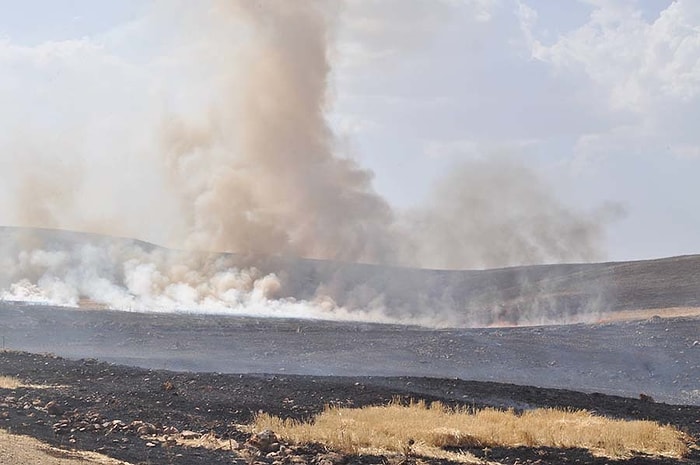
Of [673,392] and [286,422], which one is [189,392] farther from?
[673,392]

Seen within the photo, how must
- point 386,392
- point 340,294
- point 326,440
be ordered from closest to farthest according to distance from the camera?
point 326,440 → point 386,392 → point 340,294

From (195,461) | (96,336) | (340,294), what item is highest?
(340,294)

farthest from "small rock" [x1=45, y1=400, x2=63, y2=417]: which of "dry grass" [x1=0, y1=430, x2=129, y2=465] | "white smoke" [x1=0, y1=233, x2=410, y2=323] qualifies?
"white smoke" [x1=0, y1=233, x2=410, y2=323]

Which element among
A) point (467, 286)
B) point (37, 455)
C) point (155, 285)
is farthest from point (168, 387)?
point (467, 286)

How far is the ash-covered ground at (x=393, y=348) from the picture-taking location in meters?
28.8

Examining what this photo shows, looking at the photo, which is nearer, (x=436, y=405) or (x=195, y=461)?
(x=195, y=461)

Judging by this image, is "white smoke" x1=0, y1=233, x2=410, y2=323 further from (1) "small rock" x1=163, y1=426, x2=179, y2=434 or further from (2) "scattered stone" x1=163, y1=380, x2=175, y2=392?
(1) "small rock" x1=163, y1=426, x2=179, y2=434

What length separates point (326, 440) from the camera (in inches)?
614

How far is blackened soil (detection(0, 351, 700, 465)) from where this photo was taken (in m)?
14.8

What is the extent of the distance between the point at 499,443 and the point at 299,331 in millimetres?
22564

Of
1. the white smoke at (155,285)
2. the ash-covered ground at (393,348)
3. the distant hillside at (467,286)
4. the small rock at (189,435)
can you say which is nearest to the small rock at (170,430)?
the small rock at (189,435)

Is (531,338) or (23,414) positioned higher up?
(531,338)

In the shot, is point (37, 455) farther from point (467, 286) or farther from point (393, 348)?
point (467, 286)

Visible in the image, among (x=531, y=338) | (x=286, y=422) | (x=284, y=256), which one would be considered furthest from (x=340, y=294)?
(x=286, y=422)
